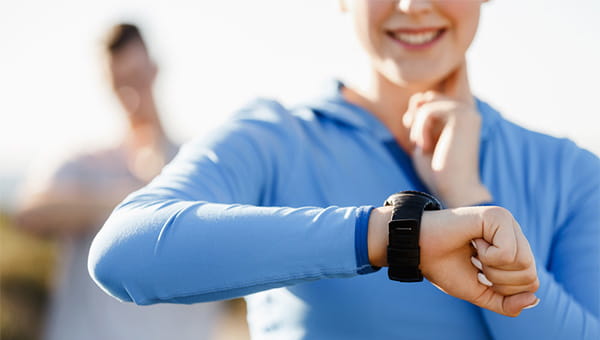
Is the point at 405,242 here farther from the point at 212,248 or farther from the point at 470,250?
the point at 212,248

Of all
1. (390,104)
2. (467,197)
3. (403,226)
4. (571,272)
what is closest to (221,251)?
(403,226)

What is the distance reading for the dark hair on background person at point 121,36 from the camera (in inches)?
134

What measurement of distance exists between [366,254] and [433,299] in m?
0.41

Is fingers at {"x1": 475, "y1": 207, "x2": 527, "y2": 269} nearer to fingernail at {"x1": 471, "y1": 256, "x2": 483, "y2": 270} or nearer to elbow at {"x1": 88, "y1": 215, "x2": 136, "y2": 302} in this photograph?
fingernail at {"x1": 471, "y1": 256, "x2": 483, "y2": 270}

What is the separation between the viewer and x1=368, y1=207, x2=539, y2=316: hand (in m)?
1.10

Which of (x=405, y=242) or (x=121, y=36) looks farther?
(x=121, y=36)

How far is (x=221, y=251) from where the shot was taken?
1122 millimetres

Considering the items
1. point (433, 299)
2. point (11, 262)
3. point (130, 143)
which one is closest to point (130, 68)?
point (130, 143)

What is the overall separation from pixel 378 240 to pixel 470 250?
18cm

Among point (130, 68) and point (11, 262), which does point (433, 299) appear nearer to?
point (130, 68)

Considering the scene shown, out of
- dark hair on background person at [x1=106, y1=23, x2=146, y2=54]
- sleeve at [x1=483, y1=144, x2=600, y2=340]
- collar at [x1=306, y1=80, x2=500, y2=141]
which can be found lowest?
sleeve at [x1=483, y1=144, x2=600, y2=340]

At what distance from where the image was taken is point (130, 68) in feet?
11.2

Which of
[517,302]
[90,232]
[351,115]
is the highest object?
[351,115]

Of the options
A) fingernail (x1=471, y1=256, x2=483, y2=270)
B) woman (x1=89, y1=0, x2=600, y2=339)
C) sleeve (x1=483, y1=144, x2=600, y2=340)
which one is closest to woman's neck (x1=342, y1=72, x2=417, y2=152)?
woman (x1=89, y1=0, x2=600, y2=339)
